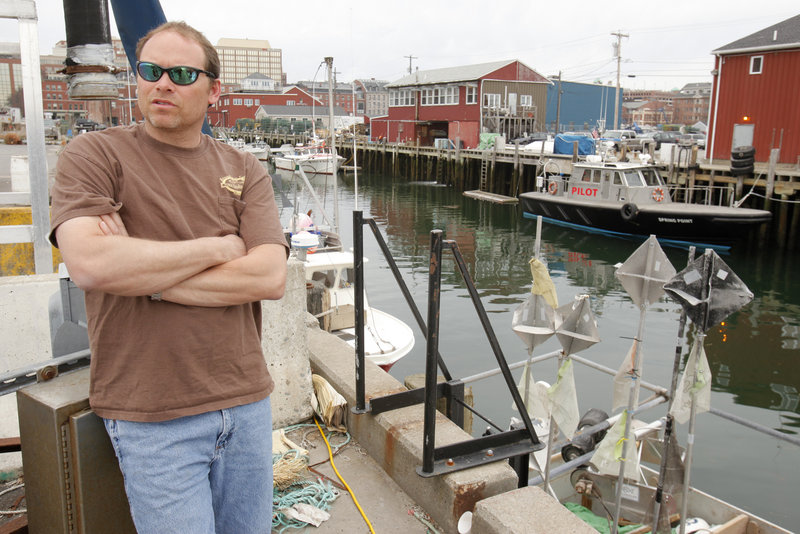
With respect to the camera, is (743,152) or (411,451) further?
(743,152)

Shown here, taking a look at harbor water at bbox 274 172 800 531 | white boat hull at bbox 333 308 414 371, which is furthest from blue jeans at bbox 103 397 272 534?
white boat hull at bbox 333 308 414 371

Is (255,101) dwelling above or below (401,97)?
above

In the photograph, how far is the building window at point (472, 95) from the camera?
4728 centimetres

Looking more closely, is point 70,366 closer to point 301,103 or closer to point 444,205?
point 444,205

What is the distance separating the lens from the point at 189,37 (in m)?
1.95

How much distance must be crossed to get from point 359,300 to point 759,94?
2642cm

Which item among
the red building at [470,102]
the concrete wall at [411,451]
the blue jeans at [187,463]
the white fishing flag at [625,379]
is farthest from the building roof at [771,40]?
the blue jeans at [187,463]

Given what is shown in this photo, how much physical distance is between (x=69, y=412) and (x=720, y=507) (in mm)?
5387

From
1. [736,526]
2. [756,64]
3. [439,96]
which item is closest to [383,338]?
[736,526]

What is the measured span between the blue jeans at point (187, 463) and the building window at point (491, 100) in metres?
47.3

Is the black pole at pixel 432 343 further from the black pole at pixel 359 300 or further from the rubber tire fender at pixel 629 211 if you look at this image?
the rubber tire fender at pixel 629 211

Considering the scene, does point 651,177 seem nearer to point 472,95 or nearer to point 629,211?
point 629,211

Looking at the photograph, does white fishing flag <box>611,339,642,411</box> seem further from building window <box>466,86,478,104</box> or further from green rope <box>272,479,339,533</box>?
building window <box>466,86,478,104</box>

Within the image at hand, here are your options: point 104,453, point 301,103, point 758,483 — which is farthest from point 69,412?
point 301,103
